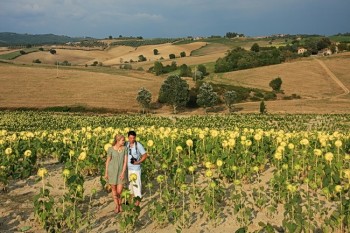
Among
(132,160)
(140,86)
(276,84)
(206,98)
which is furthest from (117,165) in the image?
(276,84)

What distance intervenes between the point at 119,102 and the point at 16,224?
233 feet

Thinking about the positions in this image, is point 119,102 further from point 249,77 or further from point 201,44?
point 201,44

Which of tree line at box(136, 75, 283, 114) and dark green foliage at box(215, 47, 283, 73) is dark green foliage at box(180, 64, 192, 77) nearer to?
dark green foliage at box(215, 47, 283, 73)

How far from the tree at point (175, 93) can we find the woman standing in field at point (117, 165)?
65890 mm

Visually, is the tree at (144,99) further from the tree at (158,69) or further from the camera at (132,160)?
the camera at (132,160)

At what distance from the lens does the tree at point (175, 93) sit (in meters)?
77.2

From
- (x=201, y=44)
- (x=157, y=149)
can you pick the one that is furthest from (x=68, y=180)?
(x=201, y=44)

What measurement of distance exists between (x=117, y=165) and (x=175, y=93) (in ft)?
217

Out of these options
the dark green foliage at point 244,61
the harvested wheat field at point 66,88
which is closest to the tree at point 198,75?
the harvested wheat field at point 66,88

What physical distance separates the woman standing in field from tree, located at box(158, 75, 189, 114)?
65.9 m

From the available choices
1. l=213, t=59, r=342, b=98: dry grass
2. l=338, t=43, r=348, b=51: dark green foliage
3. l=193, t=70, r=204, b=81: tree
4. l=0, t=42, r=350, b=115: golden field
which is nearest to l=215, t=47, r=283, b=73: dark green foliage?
l=0, t=42, r=350, b=115: golden field

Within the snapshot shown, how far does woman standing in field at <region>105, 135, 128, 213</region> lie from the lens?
10.9 m

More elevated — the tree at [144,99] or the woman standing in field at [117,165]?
the woman standing in field at [117,165]

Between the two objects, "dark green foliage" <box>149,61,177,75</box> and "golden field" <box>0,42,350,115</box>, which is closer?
"golden field" <box>0,42,350,115</box>
